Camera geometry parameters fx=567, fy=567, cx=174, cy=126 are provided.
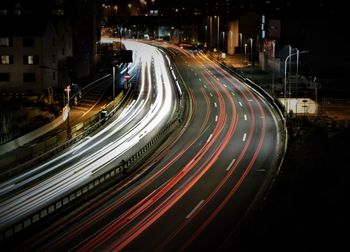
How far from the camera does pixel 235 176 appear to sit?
3666cm

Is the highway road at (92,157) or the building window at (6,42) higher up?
the building window at (6,42)

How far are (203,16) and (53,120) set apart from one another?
12376cm

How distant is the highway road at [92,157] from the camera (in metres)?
32.7

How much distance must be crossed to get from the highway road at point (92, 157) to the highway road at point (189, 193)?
9.84 ft

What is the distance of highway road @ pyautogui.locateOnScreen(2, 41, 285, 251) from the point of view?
25.9 m

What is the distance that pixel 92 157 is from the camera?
42688mm

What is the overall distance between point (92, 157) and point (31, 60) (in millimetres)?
32998

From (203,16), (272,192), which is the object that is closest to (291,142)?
(272,192)

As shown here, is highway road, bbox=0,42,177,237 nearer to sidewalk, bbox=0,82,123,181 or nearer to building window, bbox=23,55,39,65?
sidewalk, bbox=0,82,123,181

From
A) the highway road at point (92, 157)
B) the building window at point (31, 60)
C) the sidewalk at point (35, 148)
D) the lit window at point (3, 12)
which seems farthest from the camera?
the lit window at point (3, 12)

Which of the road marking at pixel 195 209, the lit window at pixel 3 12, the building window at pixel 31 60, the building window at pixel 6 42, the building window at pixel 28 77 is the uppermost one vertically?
the lit window at pixel 3 12

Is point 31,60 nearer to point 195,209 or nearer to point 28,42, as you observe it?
point 28,42

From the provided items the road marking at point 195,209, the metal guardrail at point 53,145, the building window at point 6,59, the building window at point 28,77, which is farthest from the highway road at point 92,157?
the building window at point 6,59

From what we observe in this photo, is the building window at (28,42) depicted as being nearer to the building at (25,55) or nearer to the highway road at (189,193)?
the building at (25,55)
